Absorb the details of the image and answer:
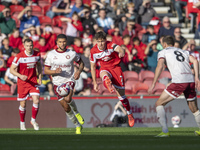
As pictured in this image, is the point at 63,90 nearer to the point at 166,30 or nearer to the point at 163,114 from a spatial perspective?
the point at 163,114

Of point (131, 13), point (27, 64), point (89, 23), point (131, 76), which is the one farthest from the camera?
point (131, 13)

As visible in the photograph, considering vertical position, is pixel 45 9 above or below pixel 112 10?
above

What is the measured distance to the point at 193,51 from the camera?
20172 millimetres

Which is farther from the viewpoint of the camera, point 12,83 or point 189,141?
point 12,83

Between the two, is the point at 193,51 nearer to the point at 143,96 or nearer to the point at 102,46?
the point at 143,96

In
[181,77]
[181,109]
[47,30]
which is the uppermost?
[47,30]

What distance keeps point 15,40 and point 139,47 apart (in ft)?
15.9

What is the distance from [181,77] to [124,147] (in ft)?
9.16

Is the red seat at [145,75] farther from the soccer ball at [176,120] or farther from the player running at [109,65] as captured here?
the player running at [109,65]

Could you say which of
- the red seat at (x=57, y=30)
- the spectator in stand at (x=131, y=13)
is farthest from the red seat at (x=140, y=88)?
the red seat at (x=57, y=30)

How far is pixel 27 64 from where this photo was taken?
14602mm

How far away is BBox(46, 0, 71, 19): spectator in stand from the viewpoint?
73.3 feet

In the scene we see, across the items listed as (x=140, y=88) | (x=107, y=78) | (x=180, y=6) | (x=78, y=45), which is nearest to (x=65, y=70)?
(x=107, y=78)

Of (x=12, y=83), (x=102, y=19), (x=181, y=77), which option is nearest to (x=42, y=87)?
(x=12, y=83)
